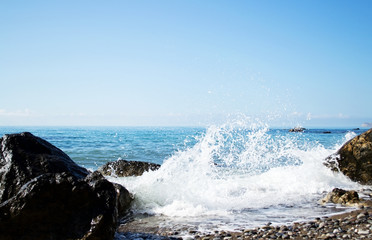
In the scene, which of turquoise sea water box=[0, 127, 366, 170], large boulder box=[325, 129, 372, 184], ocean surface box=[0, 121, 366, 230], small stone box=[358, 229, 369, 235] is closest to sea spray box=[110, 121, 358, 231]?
ocean surface box=[0, 121, 366, 230]

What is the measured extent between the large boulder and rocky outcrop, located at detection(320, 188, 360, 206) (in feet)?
8.90

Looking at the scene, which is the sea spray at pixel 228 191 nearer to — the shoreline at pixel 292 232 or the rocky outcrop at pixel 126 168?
the shoreline at pixel 292 232

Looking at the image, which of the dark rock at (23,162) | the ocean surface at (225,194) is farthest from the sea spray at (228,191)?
the dark rock at (23,162)

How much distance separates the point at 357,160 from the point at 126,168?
7292mm

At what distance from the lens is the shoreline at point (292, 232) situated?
4496mm

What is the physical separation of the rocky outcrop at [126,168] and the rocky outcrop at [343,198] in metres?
5.78

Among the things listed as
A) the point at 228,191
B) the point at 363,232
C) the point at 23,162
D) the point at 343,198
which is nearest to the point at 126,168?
the point at 228,191

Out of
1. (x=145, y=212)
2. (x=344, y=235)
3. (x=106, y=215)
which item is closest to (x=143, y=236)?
(x=106, y=215)

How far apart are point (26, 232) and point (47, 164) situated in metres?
1.89

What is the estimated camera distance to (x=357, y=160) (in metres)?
9.09

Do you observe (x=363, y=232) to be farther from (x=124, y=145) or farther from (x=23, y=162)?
(x=124, y=145)

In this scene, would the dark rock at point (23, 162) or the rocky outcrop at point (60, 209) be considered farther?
the dark rock at point (23, 162)

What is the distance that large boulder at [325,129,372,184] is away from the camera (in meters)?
8.84

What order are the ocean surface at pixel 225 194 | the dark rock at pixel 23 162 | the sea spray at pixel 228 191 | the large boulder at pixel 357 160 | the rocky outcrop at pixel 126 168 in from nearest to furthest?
the dark rock at pixel 23 162 → the ocean surface at pixel 225 194 → the sea spray at pixel 228 191 → the large boulder at pixel 357 160 → the rocky outcrop at pixel 126 168
